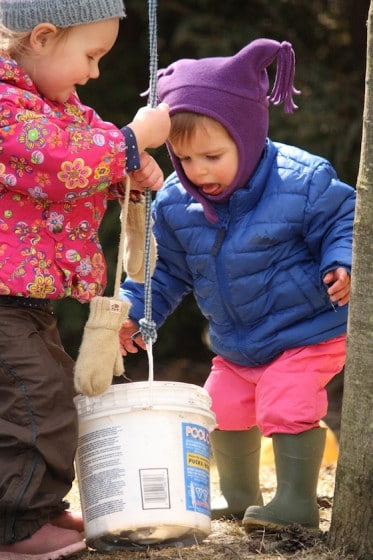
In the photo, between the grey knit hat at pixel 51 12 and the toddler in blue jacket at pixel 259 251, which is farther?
the toddler in blue jacket at pixel 259 251

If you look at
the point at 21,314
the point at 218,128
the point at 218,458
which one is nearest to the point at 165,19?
the point at 218,128

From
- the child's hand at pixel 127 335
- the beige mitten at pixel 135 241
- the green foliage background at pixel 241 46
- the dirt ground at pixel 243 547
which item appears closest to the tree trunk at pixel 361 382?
the dirt ground at pixel 243 547

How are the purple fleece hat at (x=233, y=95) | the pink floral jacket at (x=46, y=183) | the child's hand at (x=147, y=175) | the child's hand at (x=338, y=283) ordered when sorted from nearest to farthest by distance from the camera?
the pink floral jacket at (x=46, y=183) → the child's hand at (x=147, y=175) → the child's hand at (x=338, y=283) → the purple fleece hat at (x=233, y=95)

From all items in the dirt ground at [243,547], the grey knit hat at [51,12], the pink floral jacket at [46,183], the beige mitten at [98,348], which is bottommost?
the dirt ground at [243,547]

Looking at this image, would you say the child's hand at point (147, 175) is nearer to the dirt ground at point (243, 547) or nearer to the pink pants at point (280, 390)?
the pink pants at point (280, 390)

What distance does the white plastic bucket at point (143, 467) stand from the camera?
302 cm

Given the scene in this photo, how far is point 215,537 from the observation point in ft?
11.3

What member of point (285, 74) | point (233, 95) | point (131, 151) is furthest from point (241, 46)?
point (131, 151)

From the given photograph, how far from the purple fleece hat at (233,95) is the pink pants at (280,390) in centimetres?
58

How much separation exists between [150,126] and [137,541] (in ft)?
4.00

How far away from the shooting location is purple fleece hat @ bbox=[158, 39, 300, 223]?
3.65 m

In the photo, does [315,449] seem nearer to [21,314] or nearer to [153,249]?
[153,249]

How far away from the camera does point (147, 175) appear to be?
3213mm

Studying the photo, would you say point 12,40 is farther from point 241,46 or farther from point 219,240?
point 241,46
